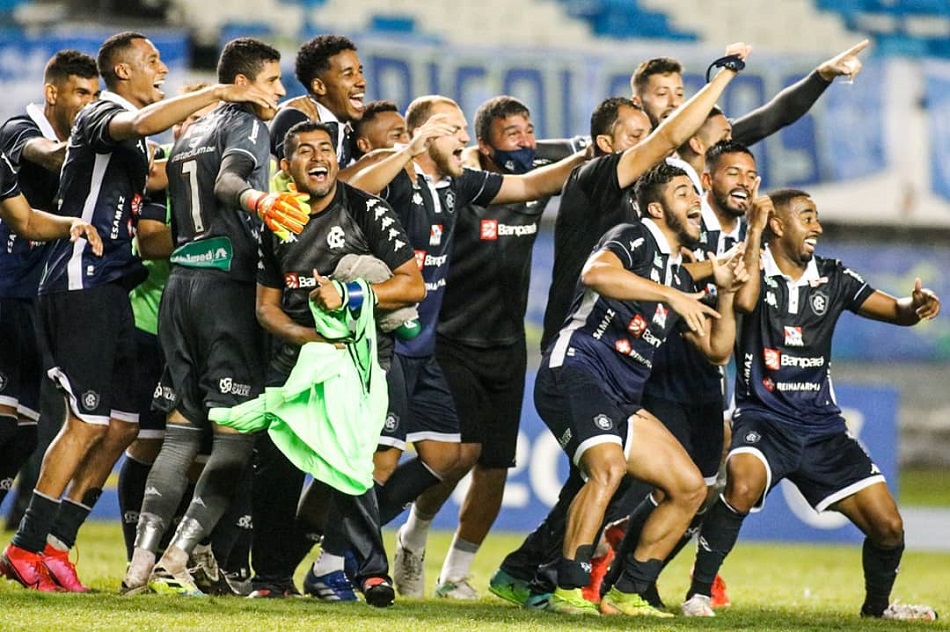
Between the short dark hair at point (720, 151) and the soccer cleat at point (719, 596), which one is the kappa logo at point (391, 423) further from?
the short dark hair at point (720, 151)

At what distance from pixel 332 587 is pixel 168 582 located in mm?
711

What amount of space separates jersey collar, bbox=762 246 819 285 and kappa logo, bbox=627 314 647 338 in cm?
80

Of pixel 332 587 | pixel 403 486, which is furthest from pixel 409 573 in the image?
pixel 332 587

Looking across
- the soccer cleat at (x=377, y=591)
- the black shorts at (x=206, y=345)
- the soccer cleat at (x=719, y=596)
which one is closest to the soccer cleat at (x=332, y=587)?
the soccer cleat at (x=377, y=591)

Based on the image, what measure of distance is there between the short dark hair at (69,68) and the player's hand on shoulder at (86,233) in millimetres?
1128

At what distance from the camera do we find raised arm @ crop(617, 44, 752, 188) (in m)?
6.54

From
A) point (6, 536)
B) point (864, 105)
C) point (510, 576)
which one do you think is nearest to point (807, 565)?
point (510, 576)

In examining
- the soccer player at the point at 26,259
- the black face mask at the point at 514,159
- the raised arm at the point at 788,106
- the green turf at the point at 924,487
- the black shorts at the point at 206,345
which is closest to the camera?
the black shorts at the point at 206,345

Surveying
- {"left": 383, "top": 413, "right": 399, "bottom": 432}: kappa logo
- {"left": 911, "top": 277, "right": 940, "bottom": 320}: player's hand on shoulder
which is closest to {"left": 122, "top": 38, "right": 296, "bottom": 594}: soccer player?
{"left": 383, "top": 413, "right": 399, "bottom": 432}: kappa logo

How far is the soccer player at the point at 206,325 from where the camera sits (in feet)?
20.3

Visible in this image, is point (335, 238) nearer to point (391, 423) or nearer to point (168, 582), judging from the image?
point (391, 423)

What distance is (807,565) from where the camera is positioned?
10641 mm

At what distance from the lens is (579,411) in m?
6.41

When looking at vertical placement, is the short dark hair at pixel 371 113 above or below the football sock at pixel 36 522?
above
